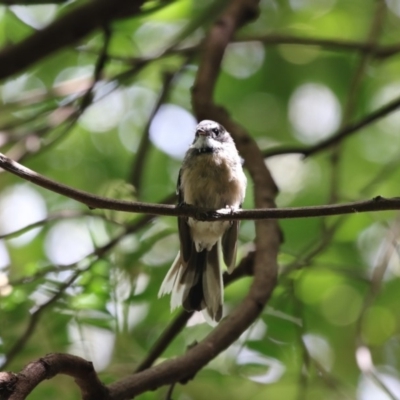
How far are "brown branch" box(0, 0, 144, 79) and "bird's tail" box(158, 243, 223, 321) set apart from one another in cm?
128

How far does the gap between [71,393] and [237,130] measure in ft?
4.72

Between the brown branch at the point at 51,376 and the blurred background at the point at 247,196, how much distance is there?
0.85 m

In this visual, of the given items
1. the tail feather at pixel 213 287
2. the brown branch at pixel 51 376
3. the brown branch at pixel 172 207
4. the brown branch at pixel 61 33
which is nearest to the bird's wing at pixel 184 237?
the tail feather at pixel 213 287

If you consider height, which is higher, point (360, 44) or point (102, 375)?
point (360, 44)

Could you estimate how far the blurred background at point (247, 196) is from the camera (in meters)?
3.30

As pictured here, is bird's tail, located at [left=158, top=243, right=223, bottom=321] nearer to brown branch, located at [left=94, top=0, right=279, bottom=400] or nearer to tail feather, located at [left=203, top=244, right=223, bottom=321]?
tail feather, located at [left=203, top=244, right=223, bottom=321]

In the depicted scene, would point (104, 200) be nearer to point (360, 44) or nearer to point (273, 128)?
point (360, 44)

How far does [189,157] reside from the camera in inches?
144

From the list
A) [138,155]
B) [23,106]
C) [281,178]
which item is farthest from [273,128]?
[23,106]

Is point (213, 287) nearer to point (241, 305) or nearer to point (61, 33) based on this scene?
Answer: point (241, 305)

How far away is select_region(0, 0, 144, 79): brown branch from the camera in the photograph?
3.81m

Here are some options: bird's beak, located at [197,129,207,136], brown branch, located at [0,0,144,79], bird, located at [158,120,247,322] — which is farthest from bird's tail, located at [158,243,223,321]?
brown branch, located at [0,0,144,79]

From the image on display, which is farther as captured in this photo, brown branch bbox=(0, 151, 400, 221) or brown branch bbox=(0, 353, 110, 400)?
brown branch bbox=(0, 151, 400, 221)

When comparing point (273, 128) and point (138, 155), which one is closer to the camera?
point (138, 155)
